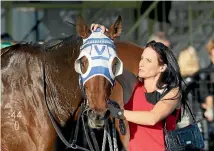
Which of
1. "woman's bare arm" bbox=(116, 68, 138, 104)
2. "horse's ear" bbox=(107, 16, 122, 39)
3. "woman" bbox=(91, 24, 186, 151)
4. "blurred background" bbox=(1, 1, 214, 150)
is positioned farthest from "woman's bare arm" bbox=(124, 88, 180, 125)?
"blurred background" bbox=(1, 1, 214, 150)

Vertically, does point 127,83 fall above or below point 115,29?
below

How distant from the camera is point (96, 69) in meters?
4.72

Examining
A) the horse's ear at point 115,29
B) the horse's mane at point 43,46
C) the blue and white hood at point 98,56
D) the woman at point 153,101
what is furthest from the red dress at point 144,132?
the horse's mane at point 43,46

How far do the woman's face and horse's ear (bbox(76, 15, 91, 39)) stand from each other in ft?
2.07

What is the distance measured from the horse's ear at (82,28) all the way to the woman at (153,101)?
0.60m

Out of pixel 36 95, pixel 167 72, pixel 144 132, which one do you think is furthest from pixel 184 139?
pixel 36 95

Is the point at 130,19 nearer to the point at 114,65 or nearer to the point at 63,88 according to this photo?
the point at 63,88

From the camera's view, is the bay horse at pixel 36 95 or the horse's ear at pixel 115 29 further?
the bay horse at pixel 36 95

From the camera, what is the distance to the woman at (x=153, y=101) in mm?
4449

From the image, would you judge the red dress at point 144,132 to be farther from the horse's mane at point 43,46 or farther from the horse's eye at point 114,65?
the horse's mane at point 43,46

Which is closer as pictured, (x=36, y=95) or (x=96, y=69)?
(x=96, y=69)

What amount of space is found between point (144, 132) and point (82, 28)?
0.99 metres

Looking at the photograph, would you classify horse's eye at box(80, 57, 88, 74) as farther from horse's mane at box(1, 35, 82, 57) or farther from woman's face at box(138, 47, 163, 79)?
horse's mane at box(1, 35, 82, 57)

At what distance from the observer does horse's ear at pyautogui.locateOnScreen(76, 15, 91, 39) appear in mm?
5043
